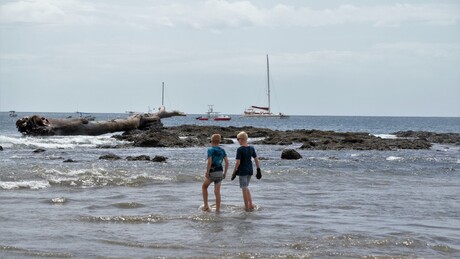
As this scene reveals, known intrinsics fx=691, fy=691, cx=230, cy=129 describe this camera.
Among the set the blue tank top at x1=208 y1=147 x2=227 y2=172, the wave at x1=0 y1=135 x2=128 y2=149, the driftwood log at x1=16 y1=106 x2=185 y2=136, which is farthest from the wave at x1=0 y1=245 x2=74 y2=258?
the driftwood log at x1=16 y1=106 x2=185 y2=136

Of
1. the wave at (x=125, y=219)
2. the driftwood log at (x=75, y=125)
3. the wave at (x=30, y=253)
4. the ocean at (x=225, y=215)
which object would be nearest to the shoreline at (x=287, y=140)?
the driftwood log at (x=75, y=125)

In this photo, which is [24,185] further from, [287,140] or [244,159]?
[287,140]

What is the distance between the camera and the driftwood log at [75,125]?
139 ft

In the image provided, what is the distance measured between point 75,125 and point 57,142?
17.1ft

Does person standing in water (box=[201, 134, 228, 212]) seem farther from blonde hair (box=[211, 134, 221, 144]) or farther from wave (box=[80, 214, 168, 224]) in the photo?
wave (box=[80, 214, 168, 224])

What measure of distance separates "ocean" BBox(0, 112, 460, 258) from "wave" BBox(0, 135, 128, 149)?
10.7 metres

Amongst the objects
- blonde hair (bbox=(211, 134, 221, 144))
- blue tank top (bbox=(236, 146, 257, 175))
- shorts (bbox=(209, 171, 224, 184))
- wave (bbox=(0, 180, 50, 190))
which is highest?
blonde hair (bbox=(211, 134, 221, 144))

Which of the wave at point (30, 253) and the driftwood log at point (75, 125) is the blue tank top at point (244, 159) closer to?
the wave at point (30, 253)

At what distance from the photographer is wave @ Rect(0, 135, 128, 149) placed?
121 ft

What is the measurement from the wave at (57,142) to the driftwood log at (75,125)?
0.70 meters

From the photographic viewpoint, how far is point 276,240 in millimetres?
11125

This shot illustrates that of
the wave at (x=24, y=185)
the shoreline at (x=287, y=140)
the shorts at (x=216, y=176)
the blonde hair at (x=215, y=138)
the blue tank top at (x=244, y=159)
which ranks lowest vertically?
the shoreline at (x=287, y=140)

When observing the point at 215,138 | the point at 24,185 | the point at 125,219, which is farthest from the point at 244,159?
the point at 24,185

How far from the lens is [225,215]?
547 inches
